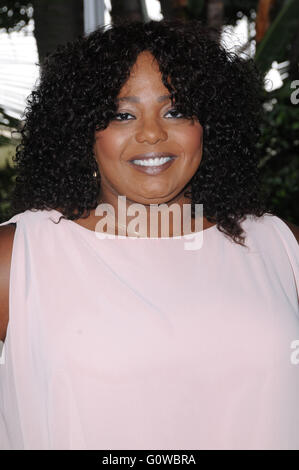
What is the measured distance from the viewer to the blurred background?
9.36 ft

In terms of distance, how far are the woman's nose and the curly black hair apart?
0.09 metres

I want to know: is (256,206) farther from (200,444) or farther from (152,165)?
(200,444)

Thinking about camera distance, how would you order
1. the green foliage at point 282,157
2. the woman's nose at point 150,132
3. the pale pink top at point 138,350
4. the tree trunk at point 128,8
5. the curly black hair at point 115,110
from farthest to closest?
the green foliage at point 282,157 → the tree trunk at point 128,8 → the curly black hair at point 115,110 → the woman's nose at point 150,132 → the pale pink top at point 138,350

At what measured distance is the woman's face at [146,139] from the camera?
1727mm

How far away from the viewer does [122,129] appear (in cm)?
175

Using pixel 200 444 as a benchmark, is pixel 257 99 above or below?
above

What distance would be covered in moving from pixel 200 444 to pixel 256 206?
78 cm

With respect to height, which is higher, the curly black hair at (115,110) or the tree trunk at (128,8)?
the tree trunk at (128,8)

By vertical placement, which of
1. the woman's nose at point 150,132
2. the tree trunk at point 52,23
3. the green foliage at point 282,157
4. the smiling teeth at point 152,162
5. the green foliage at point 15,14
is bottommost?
the smiling teeth at point 152,162

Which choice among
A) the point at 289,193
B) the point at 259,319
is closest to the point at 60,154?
the point at 259,319

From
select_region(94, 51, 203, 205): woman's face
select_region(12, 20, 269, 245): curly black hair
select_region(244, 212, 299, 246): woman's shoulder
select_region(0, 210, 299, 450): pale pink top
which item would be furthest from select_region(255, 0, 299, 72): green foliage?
select_region(0, 210, 299, 450): pale pink top

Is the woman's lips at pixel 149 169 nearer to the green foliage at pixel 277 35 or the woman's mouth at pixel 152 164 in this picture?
the woman's mouth at pixel 152 164

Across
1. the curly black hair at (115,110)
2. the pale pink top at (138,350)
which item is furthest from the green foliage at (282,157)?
the pale pink top at (138,350)

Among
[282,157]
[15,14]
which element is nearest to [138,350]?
[282,157]
